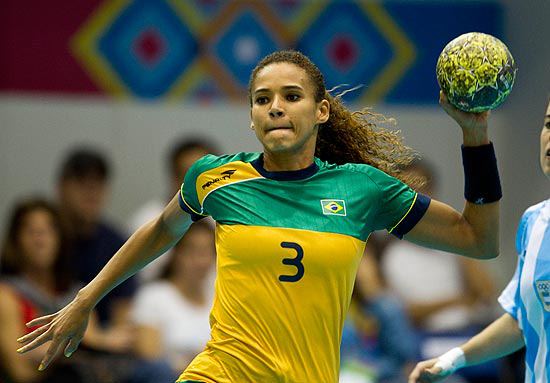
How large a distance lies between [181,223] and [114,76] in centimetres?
583

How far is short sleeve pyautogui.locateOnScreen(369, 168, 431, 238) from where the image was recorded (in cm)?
480

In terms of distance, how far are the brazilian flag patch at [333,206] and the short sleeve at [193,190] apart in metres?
0.56

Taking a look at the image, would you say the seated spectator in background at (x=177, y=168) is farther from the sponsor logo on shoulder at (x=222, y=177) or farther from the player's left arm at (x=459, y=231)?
the player's left arm at (x=459, y=231)

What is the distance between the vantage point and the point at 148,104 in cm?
1080

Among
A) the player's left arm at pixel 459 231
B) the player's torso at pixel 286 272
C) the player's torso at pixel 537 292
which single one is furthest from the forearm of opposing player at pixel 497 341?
the player's torso at pixel 286 272

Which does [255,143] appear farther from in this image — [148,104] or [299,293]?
[299,293]

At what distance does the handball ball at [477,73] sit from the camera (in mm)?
4477

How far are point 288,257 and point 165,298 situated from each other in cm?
384

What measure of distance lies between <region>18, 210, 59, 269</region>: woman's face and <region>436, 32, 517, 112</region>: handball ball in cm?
450

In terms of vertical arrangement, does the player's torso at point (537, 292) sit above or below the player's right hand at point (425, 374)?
above

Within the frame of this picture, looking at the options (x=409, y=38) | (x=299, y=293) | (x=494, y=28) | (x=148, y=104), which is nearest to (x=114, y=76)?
(x=148, y=104)

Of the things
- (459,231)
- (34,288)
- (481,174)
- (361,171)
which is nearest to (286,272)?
(361,171)

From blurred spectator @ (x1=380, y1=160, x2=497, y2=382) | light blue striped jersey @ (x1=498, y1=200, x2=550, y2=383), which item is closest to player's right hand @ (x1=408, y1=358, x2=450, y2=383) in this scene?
light blue striped jersey @ (x1=498, y1=200, x2=550, y2=383)

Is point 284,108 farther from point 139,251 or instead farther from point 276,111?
point 139,251
